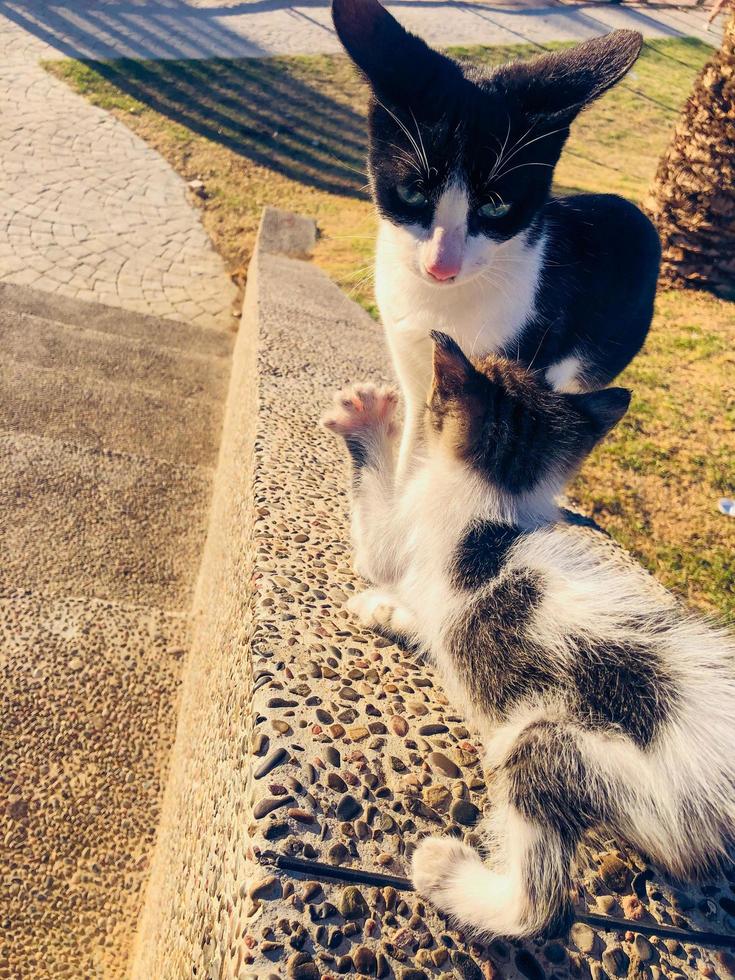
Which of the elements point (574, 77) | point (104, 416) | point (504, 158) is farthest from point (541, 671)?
point (104, 416)

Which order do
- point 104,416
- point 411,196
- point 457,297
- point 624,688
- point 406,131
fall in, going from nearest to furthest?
point 624,688
point 406,131
point 411,196
point 457,297
point 104,416

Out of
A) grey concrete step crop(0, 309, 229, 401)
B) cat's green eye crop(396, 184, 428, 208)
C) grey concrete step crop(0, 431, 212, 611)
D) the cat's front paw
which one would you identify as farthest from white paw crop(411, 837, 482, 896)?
grey concrete step crop(0, 309, 229, 401)

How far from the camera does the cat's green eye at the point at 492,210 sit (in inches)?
94.3

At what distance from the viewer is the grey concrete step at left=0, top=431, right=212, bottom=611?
302cm

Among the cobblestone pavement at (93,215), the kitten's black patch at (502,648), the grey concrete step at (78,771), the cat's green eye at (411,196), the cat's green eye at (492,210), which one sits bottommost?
the cobblestone pavement at (93,215)

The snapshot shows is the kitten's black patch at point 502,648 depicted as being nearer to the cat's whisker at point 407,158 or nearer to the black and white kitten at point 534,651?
the black and white kitten at point 534,651

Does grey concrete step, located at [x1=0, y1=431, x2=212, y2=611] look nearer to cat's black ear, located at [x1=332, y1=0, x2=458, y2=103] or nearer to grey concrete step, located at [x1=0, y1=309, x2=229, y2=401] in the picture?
grey concrete step, located at [x1=0, y1=309, x2=229, y2=401]

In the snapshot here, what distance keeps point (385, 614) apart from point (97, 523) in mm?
1717

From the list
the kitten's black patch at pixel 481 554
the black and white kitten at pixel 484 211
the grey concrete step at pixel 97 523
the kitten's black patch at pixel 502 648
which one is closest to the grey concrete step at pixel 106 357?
the grey concrete step at pixel 97 523

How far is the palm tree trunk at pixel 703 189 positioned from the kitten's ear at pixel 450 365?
5.00 meters

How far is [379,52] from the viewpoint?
7.77 ft

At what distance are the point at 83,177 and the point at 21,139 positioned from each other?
4.02ft

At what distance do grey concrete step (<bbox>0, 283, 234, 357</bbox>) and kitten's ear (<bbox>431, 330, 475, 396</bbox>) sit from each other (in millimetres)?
4242

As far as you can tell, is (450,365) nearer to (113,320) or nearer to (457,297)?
(457,297)
